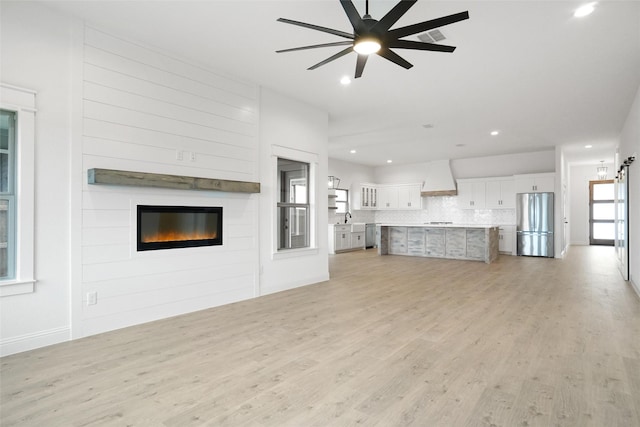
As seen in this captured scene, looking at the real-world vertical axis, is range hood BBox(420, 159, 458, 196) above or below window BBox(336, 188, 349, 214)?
above

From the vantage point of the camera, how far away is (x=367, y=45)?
284 cm

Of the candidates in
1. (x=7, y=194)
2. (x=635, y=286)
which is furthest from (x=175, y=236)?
(x=635, y=286)

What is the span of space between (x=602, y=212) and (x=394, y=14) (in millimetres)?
14524

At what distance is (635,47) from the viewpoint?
3.88 m

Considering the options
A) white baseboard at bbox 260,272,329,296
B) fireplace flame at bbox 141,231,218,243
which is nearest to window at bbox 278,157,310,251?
white baseboard at bbox 260,272,329,296

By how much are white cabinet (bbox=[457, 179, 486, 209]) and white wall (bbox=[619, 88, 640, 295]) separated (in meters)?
4.37

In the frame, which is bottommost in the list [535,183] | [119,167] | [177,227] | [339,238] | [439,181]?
[339,238]

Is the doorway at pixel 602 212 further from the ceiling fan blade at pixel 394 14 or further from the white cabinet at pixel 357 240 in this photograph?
the ceiling fan blade at pixel 394 14

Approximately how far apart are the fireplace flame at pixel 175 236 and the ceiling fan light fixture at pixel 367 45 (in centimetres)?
278

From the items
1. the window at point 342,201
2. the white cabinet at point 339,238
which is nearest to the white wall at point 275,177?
the white cabinet at point 339,238

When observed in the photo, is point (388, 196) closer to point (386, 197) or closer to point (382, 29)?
point (386, 197)

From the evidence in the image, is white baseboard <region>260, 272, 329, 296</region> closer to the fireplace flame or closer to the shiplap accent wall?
the shiplap accent wall

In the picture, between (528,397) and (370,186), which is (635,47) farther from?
(370,186)

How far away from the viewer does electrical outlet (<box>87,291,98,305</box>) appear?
341 centimetres
